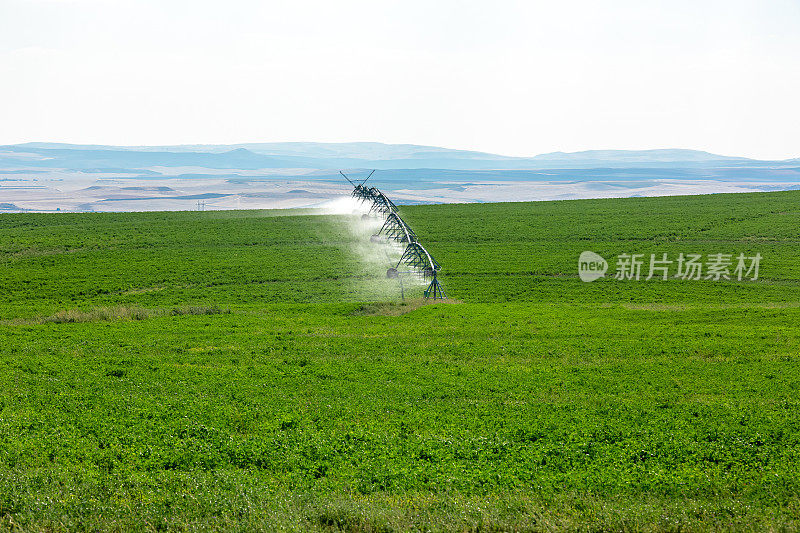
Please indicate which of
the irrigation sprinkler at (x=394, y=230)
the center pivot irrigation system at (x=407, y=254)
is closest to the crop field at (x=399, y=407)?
the center pivot irrigation system at (x=407, y=254)

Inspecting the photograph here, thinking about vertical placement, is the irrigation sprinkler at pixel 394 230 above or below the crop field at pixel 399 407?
above

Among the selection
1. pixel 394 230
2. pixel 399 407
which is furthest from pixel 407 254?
pixel 399 407

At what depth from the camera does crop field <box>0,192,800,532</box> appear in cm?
1377

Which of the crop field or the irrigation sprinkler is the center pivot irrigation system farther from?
the crop field

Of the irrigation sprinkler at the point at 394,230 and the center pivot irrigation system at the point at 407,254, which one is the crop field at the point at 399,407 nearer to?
the center pivot irrigation system at the point at 407,254

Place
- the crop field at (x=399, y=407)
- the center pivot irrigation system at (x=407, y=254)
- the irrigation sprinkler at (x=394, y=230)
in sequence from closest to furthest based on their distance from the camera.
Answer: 1. the crop field at (x=399, y=407)
2. the center pivot irrigation system at (x=407, y=254)
3. the irrigation sprinkler at (x=394, y=230)

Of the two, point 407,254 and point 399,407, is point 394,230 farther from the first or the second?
point 399,407

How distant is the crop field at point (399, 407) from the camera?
13.8 metres

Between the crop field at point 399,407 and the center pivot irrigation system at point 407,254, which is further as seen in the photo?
the center pivot irrigation system at point 407,254

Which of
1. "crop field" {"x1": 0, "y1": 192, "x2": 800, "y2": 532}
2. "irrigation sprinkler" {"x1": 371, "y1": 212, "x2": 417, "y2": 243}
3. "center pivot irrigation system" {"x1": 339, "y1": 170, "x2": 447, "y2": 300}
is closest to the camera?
"crop field" {"x1": 0, "y1": 192, "x2": 800, "y2": 532}

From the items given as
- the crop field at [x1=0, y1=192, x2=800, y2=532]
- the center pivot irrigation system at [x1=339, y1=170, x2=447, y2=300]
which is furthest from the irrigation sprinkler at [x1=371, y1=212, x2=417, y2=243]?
the crop field at [x1=0, y1=192, x2=800, y2=532]

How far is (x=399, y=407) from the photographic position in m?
21.3

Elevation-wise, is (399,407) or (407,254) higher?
(407,254)

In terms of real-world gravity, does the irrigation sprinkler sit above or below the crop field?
above
